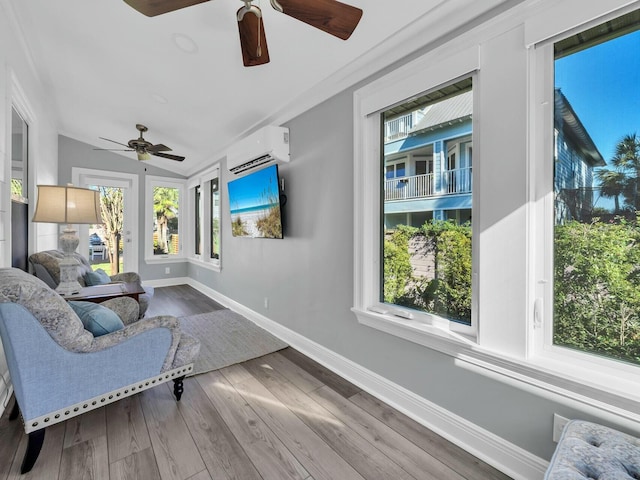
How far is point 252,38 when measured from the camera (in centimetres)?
154

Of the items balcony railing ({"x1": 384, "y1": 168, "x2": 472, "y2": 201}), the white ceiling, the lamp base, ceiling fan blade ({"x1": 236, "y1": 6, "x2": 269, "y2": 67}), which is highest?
the white ceiling

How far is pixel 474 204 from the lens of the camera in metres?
1.65

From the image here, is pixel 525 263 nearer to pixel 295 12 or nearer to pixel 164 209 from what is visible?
pixel 295 12

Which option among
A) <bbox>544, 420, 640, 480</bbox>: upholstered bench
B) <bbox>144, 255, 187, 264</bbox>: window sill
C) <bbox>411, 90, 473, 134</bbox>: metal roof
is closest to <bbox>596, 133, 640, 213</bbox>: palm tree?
<bbox>411, 90, 473, 134</bbox>: metal roof

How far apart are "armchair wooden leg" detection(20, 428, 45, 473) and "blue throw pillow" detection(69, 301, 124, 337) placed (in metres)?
0.50

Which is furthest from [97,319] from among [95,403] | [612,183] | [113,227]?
[113,227]

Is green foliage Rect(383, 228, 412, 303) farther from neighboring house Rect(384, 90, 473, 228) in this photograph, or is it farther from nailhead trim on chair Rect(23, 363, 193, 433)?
nailhead trim on chair Rect(23, 363, 193, 433)

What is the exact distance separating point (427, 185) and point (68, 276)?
289cm

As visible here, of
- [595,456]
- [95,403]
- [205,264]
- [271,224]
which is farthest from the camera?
[205,264]

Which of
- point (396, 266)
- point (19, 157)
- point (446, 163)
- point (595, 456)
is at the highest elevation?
point (19, 157)

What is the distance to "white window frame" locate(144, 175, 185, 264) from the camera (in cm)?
586

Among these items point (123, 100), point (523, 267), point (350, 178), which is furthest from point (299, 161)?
point (123, 100)

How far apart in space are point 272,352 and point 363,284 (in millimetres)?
1279

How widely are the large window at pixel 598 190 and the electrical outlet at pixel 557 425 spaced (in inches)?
12.5
